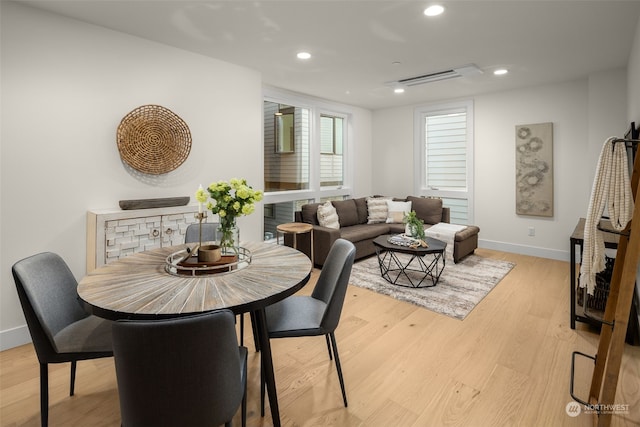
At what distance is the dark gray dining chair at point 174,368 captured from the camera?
1.05 meters

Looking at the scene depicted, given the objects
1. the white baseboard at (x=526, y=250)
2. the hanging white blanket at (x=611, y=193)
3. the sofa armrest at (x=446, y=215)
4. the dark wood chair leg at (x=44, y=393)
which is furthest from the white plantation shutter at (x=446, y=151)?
Answer: the dark wood chair leg at (x=44, y=393)

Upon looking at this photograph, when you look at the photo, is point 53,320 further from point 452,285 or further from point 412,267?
point 412,267

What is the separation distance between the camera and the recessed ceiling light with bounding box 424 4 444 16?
254 centimetres

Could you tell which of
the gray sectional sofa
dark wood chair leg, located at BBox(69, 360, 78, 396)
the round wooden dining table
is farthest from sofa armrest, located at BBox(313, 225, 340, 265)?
dark wood chair leg, located at BBox(69, 360, 78, 396)

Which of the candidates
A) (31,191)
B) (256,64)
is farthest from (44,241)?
(256,64)

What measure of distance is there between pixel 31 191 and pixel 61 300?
1.31m

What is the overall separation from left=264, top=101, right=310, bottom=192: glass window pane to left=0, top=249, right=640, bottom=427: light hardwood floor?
2.74 m

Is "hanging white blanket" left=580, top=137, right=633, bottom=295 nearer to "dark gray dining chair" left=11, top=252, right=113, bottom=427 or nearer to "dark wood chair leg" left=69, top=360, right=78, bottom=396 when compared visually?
"dark gray dining chair" left=11, top=252, right=113, bottom=427

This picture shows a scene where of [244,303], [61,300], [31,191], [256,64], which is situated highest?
[256,64]

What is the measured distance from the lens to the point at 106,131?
2.92 meters

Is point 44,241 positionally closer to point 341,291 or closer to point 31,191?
point 31,191

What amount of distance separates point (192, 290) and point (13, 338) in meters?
2.16

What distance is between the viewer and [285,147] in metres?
5.35

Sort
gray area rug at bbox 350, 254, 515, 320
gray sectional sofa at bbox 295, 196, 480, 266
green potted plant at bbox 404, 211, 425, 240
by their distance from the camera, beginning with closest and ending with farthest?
gray area rug at bbox 350, 254, 515, 320
green potted plant at bbox 404, 211, 425, 240
gray sectional sofa at bbox 295, 196, 480, 266
